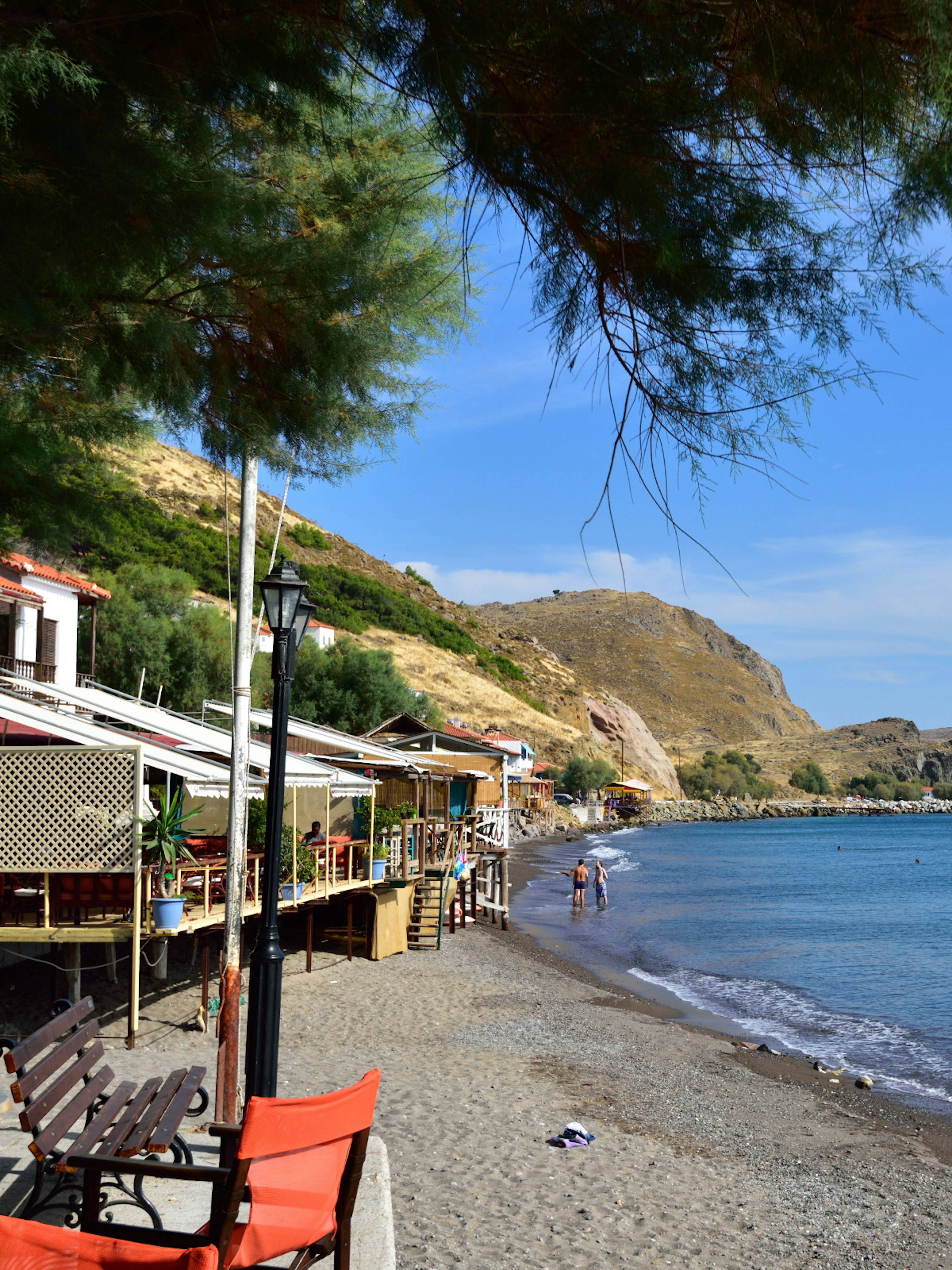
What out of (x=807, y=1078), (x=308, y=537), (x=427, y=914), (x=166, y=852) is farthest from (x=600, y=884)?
(x=308, y=537)

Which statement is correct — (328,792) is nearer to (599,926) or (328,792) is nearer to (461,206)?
(461,206)

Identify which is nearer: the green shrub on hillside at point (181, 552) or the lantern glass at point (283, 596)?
the lantern glass at point (283, 596)

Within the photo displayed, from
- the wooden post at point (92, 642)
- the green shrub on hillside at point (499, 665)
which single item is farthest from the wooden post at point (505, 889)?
the green shrub on hillside at point (499, 665)

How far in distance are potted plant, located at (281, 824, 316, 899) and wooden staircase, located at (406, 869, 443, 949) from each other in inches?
200

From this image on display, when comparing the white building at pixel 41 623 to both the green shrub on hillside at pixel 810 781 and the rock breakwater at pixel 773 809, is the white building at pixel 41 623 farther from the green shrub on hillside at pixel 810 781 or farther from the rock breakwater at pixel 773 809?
the green shrub on hillside at pixel 810 781

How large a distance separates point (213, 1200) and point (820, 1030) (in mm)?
16632

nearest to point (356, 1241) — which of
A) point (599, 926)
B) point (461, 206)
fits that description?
point (461, 206)

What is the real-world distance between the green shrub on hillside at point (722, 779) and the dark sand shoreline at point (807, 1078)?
400 ft

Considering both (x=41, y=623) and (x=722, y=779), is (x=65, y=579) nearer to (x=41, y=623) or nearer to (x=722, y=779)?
(x=41, y=623)

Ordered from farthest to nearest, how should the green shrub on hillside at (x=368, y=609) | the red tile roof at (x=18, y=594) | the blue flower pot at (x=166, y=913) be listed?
the green shrub on hillside at (x=368, y=609) → the red tile roof at (x=18, y=594) → the blue flower pot at (x=166, y=913)

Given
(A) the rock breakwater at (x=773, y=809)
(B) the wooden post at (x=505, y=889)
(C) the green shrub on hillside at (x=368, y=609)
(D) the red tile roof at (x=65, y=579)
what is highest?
(C) the green shrub on hillside at (x=368, y=609)

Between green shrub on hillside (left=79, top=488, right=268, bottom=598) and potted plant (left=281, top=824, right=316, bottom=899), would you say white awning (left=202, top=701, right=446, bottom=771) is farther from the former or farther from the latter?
green shrub on hillside (left=79, top=488, right=268, bottom=598)

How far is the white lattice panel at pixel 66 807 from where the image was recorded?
33.6ft

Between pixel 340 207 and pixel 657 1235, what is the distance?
6.96 meters
